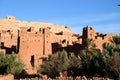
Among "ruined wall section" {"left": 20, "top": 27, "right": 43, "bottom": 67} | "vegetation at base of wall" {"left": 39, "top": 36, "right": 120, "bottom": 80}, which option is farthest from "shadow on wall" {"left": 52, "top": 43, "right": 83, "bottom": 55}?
"vegetation at base of wall" {"left": 39, "top": 36, "right": 120, "bottom": 80}

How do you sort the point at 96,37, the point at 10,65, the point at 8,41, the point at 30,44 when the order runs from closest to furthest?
the point at 10,65 < the point at 30,44 < the point at 96,37 < the point at 8,41

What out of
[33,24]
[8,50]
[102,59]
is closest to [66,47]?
[8,50]

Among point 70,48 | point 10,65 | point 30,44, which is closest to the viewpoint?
point 10,65

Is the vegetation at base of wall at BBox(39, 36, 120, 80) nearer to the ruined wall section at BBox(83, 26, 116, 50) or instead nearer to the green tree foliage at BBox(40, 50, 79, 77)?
the green tree foliage at BBox(40, 50, 79, 77)

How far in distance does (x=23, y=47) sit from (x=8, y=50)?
216 cm

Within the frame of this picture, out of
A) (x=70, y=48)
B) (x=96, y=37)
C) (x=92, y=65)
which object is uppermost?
(x=96, y=37)

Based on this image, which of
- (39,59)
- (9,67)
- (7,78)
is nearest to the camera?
(7,78)

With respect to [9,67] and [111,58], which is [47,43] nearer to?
[9,67]

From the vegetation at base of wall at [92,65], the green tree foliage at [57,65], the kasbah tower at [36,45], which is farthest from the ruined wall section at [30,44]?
the vegetation at base of wall at [92,65]

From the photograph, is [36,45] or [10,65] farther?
A: [36,45]

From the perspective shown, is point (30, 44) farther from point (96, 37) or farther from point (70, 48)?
point (96, 37)

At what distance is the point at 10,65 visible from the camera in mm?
39750

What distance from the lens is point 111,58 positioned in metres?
31.0

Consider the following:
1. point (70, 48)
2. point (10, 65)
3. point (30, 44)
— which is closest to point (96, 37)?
point (70, 48)
